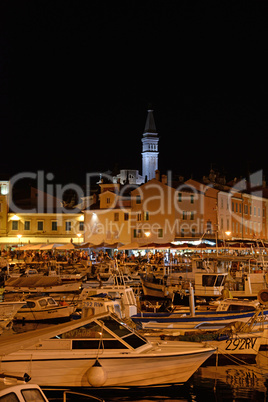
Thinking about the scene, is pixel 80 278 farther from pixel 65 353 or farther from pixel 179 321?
pixel 65 353

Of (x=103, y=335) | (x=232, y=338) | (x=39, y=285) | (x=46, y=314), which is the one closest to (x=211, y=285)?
(x=46, y=314)

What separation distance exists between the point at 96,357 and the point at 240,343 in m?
6.80

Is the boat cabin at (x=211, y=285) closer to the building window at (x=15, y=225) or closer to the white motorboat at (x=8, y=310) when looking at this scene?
the white motorboat at (x=8, y=310)

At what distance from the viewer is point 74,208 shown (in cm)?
7738

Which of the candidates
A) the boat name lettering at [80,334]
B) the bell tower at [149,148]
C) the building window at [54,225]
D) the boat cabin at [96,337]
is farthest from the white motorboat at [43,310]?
the bell tower at [149,148]

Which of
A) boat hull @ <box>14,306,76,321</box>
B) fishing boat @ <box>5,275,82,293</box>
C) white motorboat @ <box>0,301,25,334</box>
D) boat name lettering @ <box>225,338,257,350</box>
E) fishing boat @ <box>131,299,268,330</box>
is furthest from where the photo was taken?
fishing boat @ <box>5,275,82,293</box>

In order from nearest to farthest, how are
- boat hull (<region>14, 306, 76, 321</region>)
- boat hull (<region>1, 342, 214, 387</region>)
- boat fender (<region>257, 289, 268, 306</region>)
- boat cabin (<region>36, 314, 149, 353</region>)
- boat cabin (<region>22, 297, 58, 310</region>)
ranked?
boat hull (<region>1, 342, 214, 387</region>)
boat cabin (<region>36, 314, 149, 353</region>)
boat fender (<region>257, 289, 268, 306</region>)
boat hull (<region>14, 306, 76, 321</region>)
boat cabin (<region>22, 297, 58, 310</region>)

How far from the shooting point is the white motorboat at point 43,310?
26953 millimetres

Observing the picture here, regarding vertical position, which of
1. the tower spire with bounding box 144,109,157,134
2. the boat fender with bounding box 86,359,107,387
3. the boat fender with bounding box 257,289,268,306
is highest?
the tower spire with bounding box 144,109,157,134

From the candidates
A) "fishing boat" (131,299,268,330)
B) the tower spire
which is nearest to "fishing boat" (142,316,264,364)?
"fishing boat" (131,299,268,330)

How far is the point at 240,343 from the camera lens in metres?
18.0

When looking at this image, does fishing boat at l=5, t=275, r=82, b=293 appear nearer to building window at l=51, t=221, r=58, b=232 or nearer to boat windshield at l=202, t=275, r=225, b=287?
boat windshield at l=202, t=275, r=225, b=287

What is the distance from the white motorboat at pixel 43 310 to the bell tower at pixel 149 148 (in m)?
89.4

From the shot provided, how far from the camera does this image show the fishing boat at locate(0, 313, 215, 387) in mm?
12766
